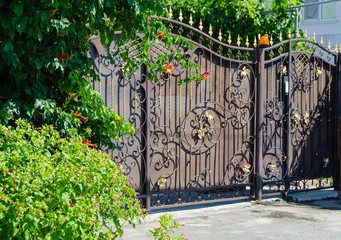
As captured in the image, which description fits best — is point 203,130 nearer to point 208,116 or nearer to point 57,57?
point 208,116

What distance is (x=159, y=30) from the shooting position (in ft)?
17.4

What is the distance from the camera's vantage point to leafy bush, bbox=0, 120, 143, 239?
3.21 meters

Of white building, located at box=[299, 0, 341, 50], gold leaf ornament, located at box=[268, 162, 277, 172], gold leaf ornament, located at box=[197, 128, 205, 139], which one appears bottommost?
gold leaf ornament, located at box=[268, 162, 277, 172]

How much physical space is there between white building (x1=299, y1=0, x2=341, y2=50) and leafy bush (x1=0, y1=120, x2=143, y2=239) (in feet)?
44.1

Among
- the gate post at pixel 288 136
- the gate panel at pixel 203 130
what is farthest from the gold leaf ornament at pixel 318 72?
the gate panel at pixel 203 130

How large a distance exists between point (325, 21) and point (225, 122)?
32.8ft

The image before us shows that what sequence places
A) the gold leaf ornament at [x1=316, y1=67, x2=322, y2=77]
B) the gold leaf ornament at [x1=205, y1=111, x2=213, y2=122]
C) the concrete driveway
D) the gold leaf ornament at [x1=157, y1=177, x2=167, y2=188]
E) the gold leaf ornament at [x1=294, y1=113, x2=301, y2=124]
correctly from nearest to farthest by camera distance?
the concrete driveway → the gold leaf ornament at [x1=157, y1=177, x2=167, y2=188] → the gold leaf ornament at [x1=205, y1=111, x2=213, y2=122] → the gold leaf ornament at [x1=294, y1=113, x2=301, y2=124] → the gold leaf ornament at [x1=316, y1=67, x2=322, y2=77]

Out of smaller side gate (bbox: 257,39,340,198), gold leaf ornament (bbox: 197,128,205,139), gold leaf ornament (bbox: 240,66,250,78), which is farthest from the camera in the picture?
smaller side gate (bbox: 257,39,340,198)

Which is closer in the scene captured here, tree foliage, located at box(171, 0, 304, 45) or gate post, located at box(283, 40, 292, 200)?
gate post, located at box(283, 40, 292, 200)

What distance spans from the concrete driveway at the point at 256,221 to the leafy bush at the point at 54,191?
1957 mm

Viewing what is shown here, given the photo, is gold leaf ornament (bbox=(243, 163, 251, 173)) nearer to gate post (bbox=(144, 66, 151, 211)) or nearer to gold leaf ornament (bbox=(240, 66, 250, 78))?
gold leaf ornament (bbox=(240, 66, 250, 78))

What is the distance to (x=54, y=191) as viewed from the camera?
133 inches

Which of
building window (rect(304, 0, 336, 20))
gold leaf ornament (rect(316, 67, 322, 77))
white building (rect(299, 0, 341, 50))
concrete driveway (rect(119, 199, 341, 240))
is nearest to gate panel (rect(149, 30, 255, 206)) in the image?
concrete driveway (rect(119, 199, 341, 240))

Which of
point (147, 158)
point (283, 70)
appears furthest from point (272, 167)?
point (147, 158)
